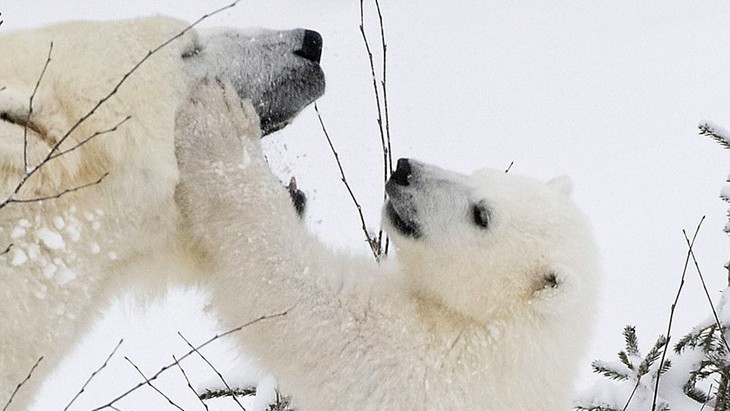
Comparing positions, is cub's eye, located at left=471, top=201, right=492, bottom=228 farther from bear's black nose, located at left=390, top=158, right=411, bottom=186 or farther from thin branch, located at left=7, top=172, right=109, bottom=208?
thin branch, located at left=7, top=172, right=109, bottom=208

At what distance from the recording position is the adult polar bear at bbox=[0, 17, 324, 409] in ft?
7.43

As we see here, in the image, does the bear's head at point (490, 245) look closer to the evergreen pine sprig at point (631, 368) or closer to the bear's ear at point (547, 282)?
the bear's ear at point (547, 282)

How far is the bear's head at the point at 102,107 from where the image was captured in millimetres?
2295

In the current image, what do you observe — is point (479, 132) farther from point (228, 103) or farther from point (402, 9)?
point (228, 103)

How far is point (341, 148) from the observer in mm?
8953

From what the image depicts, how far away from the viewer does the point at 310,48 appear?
9.38 feet

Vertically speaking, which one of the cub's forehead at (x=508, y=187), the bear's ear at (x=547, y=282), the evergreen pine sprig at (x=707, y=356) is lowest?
the evergreen pine sprig at (x=707, y=356)

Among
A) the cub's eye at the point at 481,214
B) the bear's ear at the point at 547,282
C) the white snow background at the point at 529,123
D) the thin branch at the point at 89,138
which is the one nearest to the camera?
the thin branch at the point at 89,138

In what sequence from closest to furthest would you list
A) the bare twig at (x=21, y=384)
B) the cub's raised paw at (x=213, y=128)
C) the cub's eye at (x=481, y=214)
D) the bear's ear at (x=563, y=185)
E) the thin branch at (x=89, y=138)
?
the bare twig at (x=21, y=384), the thin branch at (x=89, y=138), the cub's raised paw at (x=213, y=128), the cub's eye at (x=481, y=214), the bear's ear at (x=563, y=185)

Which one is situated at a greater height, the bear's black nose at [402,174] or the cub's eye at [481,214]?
the bear's black nose at [402,174]

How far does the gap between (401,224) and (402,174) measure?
168 millimetres

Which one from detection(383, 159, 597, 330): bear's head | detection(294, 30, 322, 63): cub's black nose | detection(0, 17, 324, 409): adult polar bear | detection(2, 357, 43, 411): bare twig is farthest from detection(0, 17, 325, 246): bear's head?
detection(383, 159, 597, 330): bear's head

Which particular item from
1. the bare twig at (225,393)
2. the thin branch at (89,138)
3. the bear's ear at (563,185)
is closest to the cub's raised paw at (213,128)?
the thin branch at (89,138)

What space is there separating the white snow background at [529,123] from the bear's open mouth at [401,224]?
4.36 feet
